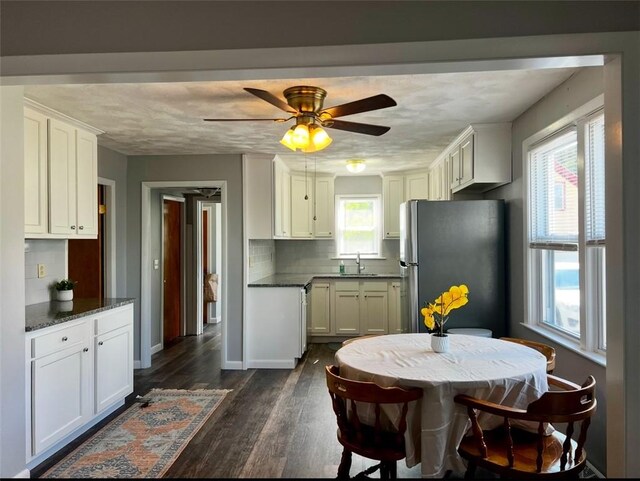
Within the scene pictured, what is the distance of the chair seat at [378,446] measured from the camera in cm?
198

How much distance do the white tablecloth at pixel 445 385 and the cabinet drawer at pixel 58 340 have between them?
182 centimetres

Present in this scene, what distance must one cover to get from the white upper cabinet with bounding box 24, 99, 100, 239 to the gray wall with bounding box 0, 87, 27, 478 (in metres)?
0.59

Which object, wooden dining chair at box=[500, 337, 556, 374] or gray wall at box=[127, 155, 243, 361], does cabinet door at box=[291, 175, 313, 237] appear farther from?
wooden dining chair at box=[500, 337, 556, 374]

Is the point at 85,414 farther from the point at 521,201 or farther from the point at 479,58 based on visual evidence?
the point at 521,201

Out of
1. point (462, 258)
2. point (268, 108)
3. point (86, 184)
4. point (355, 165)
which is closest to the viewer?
point (268, 108)

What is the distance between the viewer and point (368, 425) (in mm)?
2207

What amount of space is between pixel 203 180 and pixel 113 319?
1.94 meters

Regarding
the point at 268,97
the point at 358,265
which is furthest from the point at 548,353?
the point at 358,265

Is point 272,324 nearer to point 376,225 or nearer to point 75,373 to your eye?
point 75,373

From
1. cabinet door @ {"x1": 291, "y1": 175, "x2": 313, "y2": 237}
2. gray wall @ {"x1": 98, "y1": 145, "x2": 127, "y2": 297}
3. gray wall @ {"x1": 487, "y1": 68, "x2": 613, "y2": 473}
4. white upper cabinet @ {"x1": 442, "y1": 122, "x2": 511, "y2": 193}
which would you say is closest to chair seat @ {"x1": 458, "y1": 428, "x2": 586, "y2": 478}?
gray wall @ {"x1": 487, "y1": 68, "x2": 613, "y2": 473}

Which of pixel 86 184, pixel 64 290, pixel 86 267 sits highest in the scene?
pixel 86 184

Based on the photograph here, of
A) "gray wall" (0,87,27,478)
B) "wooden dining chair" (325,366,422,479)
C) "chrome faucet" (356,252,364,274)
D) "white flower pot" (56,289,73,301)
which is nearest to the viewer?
"wooden dining chair" (325,366,422,479)

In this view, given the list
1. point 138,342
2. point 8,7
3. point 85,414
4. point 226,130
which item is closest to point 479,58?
point 8,7

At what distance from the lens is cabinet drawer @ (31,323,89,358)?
256 cm
